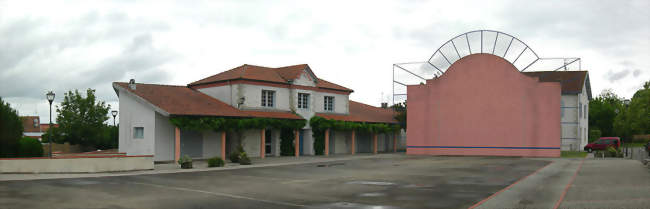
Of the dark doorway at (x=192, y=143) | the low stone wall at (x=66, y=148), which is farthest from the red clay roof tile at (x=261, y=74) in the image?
the low stone wall at (x=66, y=148)

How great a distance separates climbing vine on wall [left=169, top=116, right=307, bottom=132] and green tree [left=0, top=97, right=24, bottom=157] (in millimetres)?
7656

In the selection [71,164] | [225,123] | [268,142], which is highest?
[225,123]

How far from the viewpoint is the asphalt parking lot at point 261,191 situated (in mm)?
12770

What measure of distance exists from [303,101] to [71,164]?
61.4ft

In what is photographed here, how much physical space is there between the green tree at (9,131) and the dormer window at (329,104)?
20.6m

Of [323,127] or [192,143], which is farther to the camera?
[323,127]

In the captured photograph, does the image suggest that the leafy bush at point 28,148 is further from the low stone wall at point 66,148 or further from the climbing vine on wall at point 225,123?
the low stone wall at point 66,148

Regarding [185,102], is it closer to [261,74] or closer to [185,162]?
[261,74]

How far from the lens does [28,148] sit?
2780 centimetres

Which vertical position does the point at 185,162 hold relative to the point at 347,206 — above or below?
below

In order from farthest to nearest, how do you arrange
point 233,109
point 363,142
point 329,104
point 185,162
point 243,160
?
point 363,142 → point 329,104 → point 233,109 → point 243,160 → point 185,162

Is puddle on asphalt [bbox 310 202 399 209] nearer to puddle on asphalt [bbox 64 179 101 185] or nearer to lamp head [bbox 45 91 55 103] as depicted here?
puddle on asphalt [bbox 64 179 101 185]

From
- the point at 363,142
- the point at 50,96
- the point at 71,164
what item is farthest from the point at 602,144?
the point at 50,96

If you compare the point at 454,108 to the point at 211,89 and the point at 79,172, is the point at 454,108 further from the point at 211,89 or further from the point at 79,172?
the point at 79,172
